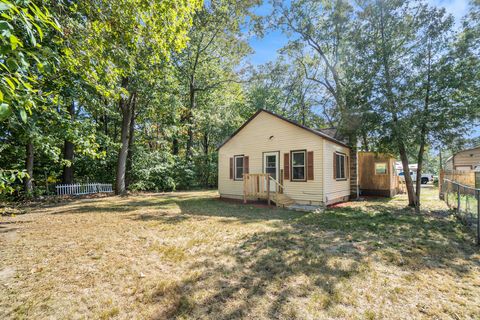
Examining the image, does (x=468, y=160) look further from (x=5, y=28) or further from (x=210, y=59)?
(x=5, y=28)

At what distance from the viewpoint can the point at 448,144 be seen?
8.27 metres

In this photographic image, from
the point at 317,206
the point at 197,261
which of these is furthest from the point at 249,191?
the point at 197,261

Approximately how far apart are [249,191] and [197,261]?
22.2 ft

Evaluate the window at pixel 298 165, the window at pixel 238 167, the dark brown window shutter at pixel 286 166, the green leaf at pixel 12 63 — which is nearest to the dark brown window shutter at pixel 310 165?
the window at pixel 298 165

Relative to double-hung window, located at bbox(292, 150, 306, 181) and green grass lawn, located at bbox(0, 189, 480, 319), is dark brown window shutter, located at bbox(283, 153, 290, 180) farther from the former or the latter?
green grass lawn, located at bbox(0, 189, 480, 319)

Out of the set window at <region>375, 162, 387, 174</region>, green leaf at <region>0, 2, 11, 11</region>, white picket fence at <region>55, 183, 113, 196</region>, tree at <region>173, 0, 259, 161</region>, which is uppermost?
tree at <region>173, 0, 259, 161</region>

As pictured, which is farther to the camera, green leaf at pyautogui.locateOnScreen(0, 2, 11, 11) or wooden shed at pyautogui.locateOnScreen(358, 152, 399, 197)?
wooden shed at pyautogui.locateOnScreen(358, 152, 399, 197)

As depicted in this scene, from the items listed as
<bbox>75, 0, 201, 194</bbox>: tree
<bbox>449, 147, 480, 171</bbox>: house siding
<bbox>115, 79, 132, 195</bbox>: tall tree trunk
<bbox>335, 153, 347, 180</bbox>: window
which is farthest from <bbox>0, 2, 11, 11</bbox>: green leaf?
<bbox>449, 147, 480, 171</bbox>: house siding

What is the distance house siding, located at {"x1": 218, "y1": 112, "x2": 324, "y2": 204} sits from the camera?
918 centimetres

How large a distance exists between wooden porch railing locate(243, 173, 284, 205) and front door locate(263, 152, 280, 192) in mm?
292

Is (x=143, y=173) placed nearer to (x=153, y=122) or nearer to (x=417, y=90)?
(x=153, y=122)

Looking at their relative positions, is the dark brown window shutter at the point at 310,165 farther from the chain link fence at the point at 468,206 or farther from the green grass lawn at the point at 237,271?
the chain link fence at the point at 468,206

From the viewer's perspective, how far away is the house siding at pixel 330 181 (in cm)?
917

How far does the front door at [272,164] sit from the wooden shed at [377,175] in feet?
21.1
